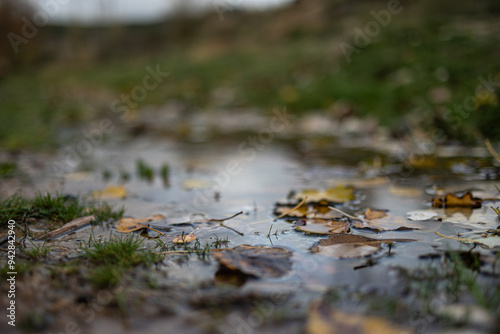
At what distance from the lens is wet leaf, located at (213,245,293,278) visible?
1256mm

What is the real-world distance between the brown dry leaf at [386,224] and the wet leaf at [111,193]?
1421mm

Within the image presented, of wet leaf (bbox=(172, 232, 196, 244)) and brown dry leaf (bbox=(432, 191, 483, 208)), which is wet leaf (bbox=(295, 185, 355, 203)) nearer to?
brown dry leaf (bbox=(432, 191, 483, 208))

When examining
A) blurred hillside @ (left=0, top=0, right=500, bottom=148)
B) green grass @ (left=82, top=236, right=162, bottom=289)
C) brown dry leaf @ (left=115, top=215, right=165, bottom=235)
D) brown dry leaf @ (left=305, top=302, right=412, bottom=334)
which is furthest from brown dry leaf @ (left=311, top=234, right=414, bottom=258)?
blurred hillside @ (left=0, top=0, right=500, bottom=148)

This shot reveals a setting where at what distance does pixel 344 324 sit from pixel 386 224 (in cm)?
78

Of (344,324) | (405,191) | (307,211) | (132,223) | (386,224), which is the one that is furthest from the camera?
(405,191)

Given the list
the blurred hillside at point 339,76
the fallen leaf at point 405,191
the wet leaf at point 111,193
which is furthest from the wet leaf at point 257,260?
the blurred hillside at point 339,76

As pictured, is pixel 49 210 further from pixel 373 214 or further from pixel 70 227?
pixel 373 214

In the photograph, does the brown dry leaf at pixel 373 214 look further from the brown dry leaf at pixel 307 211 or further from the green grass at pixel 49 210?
the green grass at pixel 49 210

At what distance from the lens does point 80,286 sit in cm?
118

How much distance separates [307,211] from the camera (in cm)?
192

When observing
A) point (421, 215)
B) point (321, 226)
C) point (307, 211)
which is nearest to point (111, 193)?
point (307, 211)

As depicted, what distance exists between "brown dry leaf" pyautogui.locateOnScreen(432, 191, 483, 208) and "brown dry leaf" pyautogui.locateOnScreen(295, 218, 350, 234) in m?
0.54

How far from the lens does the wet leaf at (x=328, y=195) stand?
2064 millimetres

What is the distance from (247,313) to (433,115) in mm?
3449
